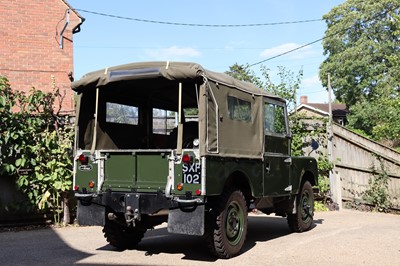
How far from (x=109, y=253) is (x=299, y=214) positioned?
386 cm

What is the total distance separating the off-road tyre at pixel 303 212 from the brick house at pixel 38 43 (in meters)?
7.03

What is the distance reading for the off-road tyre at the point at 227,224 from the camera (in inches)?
245

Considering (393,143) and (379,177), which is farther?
(393,143)

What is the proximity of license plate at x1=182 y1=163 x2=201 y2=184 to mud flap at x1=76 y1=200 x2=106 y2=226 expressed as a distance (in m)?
1.41

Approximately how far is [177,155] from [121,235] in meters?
1.95

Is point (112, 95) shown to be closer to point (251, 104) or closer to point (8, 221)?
point (251, 104)

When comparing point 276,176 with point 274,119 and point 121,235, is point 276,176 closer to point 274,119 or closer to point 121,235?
point 274,119

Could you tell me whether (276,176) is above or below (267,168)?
below

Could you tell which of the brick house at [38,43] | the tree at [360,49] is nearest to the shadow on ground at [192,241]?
the brick house at [38,43]

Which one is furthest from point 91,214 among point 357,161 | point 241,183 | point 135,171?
point 357,161

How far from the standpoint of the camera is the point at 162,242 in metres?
7.95

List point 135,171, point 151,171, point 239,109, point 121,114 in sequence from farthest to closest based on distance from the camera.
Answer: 1. point 121,114
2. point 239,109
3. point 135,171
4. point 151,171

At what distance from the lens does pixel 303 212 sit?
914 cm

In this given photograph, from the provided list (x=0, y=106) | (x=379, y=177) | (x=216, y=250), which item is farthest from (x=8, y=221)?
(x=379, y=177)
